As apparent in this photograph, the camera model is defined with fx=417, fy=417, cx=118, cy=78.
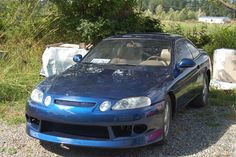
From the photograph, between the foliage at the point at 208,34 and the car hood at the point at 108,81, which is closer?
the car hood at the point at 108,81

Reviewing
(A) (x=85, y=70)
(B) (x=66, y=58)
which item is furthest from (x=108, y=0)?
(A) (x=85, y=70)

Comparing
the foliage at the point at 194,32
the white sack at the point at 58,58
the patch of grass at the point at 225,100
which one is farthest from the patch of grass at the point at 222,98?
the foliage at the point at 194,32

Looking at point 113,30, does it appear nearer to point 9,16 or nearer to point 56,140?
point 9,16

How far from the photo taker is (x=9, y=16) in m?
10.5

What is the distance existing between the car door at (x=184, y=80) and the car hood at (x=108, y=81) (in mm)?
298

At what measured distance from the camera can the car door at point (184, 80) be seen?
580cm

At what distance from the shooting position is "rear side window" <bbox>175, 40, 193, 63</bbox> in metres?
6.26

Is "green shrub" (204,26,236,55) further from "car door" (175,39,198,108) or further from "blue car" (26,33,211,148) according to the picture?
"blue car" (26,33,211,148)

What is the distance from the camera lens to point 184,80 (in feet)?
19.7

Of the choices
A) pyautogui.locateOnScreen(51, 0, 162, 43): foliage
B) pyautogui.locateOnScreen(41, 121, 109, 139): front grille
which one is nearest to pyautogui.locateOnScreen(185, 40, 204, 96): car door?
pyautogui.locateOnScreen(41, 121, 109, 139): front grille

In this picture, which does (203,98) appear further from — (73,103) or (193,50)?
(73,103)

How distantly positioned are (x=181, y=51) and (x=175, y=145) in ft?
6.05

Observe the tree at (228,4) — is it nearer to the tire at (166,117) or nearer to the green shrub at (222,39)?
the green shrub at (222,39)

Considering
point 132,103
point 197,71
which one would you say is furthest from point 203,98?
point 132,103
